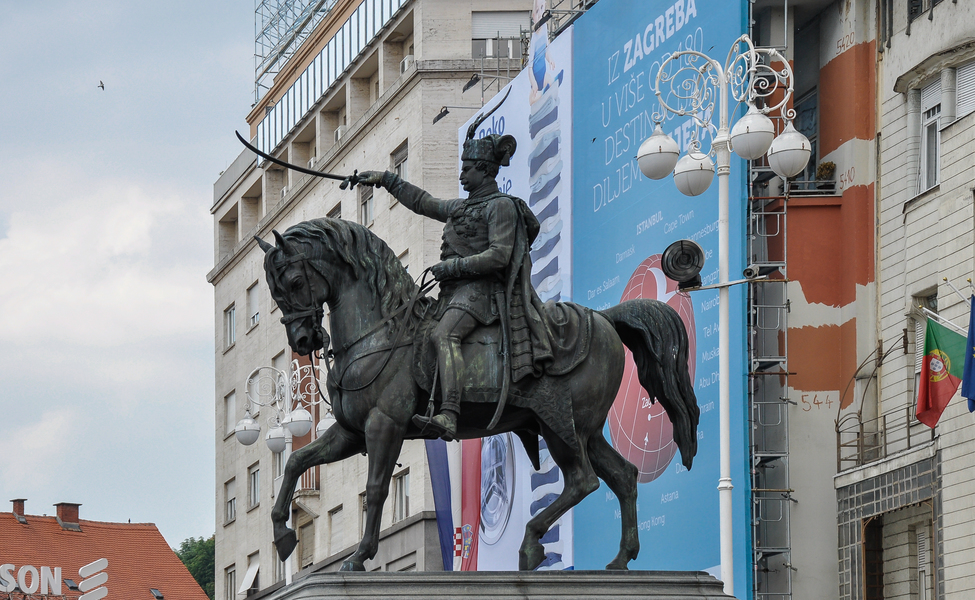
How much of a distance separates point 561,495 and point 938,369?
15.2 m

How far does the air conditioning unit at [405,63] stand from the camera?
53625mm

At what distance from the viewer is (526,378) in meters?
13.3

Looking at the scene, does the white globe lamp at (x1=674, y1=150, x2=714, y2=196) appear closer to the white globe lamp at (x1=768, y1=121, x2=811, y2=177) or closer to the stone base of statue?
the white globe lamp at (x1=768, y1=121, x2=811, y2=177)

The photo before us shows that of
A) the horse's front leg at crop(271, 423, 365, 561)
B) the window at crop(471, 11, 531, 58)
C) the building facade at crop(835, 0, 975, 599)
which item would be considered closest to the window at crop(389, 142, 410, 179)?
the window at crop(471, 11, 531, 58)

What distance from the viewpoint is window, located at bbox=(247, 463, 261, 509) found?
2539 inches

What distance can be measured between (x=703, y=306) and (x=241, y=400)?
3715 centimetres

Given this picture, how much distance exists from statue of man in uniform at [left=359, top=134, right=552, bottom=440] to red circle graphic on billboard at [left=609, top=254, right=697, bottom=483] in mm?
18769

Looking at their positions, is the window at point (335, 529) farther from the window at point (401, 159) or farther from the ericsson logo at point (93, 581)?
the window at point (401, 159)

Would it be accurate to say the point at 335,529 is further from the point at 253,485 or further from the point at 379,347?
the point at 379,347

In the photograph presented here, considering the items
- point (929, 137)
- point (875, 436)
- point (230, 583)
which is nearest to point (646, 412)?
point (875, 436)

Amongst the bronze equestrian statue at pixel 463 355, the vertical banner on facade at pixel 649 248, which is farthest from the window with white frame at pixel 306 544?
the bronze equestrian statue at pixel 463 355

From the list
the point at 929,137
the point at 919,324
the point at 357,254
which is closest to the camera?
the point at 357,254

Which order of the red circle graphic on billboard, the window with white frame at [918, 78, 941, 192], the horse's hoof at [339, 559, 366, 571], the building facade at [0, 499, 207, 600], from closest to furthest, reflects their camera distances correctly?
the horse's hoof at [339, 559, 366, 571], the window with white frame at [918, 78, 941, 192], the red circle graphic on billboard, the building facade at [0, 499, 207, 600]

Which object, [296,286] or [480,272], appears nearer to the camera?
[296,286]
